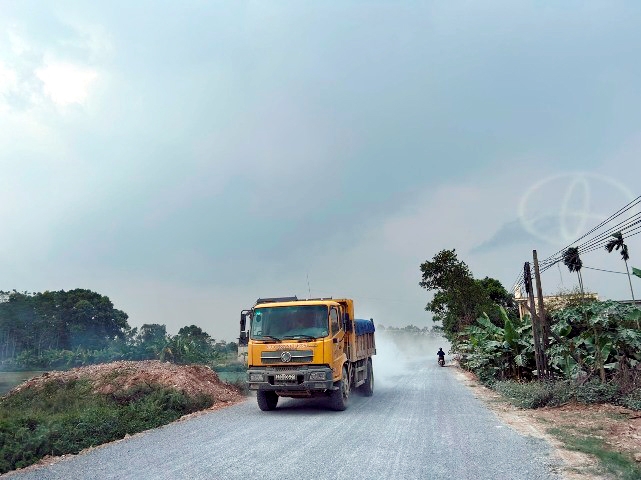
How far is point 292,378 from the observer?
1312cm

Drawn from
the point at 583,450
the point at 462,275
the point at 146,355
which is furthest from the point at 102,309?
the point at 583,450

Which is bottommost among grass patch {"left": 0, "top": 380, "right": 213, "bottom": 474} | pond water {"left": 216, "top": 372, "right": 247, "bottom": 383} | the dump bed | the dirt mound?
grass patch {"left": 0, "top": 380, "right": 213, "bottom": 474}

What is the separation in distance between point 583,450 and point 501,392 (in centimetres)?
915

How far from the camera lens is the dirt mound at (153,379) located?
1741 cm

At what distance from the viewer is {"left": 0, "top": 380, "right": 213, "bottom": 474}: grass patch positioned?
9.95 metres

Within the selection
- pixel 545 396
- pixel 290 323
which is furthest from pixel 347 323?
pixel 545 396

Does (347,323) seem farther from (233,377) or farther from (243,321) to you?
(233,377)

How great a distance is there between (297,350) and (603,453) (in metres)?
7.31

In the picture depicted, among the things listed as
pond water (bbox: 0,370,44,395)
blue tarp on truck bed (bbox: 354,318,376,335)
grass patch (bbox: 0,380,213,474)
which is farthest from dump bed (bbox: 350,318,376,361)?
pond water (bbox: 0,370,44,395)

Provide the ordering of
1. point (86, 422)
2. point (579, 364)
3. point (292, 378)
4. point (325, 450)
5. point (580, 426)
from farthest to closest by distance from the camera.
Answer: point (579, 364) → point (292, 378) → point (86, 422) → point (580, 426) → point (325, 450)

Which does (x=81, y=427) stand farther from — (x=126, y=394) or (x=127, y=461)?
(x=126, y=394)

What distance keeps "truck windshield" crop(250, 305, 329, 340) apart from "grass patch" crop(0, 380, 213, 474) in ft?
11.3

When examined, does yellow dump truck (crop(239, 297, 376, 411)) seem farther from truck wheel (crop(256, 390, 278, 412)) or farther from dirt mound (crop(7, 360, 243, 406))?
dirt mound (crop(7, 360, 243, 406))

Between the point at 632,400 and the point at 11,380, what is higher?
the point at 11,380
